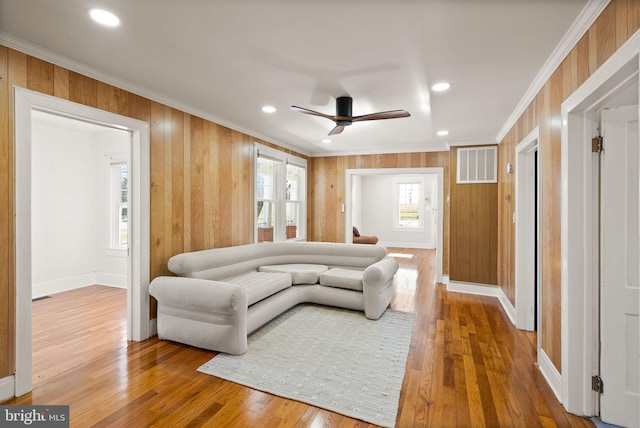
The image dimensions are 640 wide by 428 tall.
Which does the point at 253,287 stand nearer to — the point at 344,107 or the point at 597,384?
the point at 344,107

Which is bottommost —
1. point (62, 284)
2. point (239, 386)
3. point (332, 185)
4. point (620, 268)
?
point (239, 386)

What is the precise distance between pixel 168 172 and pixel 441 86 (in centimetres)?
290

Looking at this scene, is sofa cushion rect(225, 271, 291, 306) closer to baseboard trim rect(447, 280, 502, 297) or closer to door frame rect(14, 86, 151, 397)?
door frame rect(14, 86, 151, 397)

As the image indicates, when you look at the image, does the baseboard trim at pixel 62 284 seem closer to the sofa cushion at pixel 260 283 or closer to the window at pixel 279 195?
the window at pixel 279 195

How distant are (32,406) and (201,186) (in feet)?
7.97

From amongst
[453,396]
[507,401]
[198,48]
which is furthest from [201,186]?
[507,401]

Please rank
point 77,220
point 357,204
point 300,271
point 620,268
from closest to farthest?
1. point 620,268
2. point 300,271
3. point 77,220
4. point 357,204

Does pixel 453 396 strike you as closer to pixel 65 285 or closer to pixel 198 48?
pixel 198 48

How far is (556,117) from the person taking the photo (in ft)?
7.51

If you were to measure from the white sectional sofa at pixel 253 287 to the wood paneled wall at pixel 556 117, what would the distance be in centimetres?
164

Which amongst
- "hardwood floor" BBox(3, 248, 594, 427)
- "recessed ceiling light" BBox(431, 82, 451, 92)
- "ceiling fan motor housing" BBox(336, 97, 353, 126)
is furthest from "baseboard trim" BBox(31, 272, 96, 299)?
"recessed ceiling light" BBox(431, 82, 451, 92)

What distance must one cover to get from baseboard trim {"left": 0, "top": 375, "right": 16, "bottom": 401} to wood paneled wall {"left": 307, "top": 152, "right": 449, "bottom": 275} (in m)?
4.93

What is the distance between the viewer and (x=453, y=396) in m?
2.21

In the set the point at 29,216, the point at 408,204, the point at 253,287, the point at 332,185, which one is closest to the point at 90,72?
the point at 29,216
